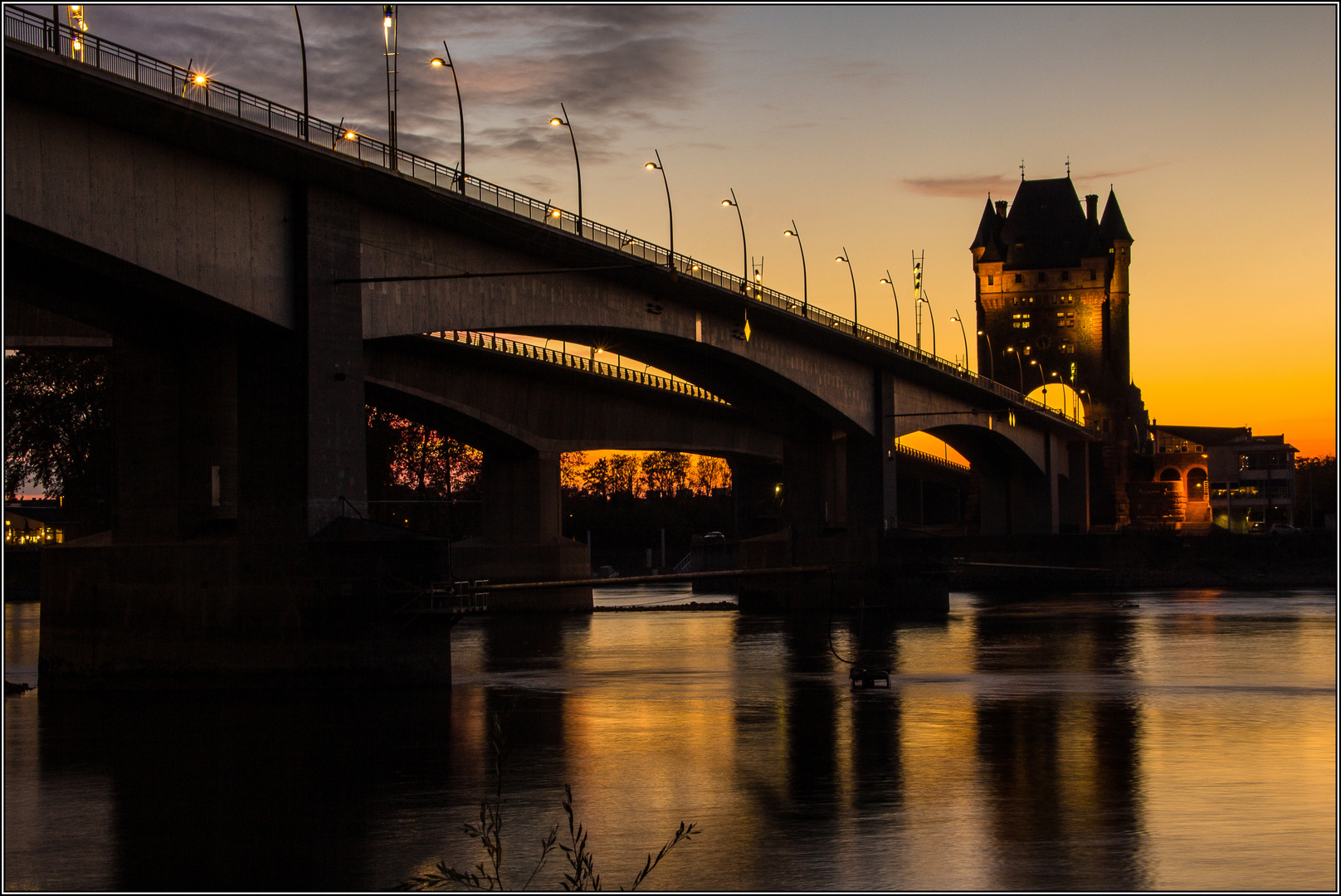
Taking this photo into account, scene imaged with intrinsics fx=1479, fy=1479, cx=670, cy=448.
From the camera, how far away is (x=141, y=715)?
31.2 meters

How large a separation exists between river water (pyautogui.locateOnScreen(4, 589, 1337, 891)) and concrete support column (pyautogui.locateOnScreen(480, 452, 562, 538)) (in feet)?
82.5

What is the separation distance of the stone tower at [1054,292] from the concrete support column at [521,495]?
12592 cm

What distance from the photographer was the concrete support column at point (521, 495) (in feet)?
228

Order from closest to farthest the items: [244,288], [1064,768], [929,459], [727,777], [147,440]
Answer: [727,777] → [1064,768] → [244,288] → [147,440] → [929,459]

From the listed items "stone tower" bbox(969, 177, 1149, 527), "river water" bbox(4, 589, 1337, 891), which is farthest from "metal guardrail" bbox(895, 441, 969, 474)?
"river water" bbox(4, 589, 1337, 891)

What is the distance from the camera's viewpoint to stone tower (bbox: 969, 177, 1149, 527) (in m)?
189

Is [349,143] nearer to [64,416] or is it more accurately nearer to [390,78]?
[390,78]

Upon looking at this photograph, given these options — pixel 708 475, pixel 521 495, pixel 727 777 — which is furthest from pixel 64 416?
→ pixel 708 475

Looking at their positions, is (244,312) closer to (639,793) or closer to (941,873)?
(639,793)

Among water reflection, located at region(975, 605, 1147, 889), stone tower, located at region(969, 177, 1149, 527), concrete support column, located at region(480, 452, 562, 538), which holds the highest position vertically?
stone tower, located at region(969, 177, 1149, 527)

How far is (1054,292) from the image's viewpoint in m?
193

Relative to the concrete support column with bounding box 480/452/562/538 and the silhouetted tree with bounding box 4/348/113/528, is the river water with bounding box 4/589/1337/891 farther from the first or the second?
the silhouetted tree with bounding box 4/348/113/528

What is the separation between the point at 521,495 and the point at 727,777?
46.9 meters

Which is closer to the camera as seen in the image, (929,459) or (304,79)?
(304,79)
